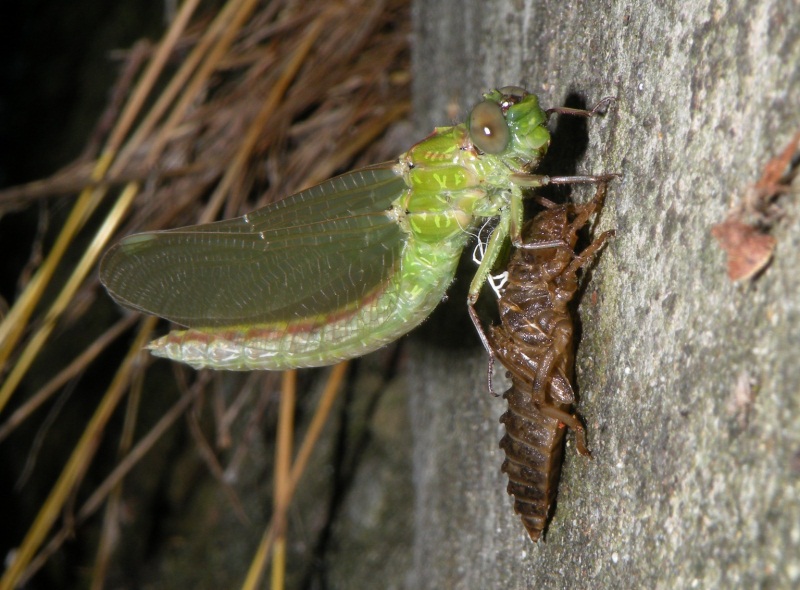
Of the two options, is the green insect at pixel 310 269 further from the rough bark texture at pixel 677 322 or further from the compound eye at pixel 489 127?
the rough bark texture at pixel 677 322

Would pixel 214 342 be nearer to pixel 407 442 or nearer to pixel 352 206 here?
pixel 352 206

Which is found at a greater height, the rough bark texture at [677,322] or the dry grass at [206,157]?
the rough bark texture at [677,322]

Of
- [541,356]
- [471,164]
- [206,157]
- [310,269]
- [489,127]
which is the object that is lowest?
[206,157]

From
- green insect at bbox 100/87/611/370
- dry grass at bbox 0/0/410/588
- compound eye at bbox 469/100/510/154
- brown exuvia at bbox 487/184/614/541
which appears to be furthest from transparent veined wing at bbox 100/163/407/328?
dry grass at bbox 0/0/410/588

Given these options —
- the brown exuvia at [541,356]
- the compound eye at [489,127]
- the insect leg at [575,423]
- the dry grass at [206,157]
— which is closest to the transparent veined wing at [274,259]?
the compound eye at [489,127]

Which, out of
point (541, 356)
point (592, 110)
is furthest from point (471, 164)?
point (541, 356)

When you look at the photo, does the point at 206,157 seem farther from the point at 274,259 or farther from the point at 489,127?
the point at 489,127
